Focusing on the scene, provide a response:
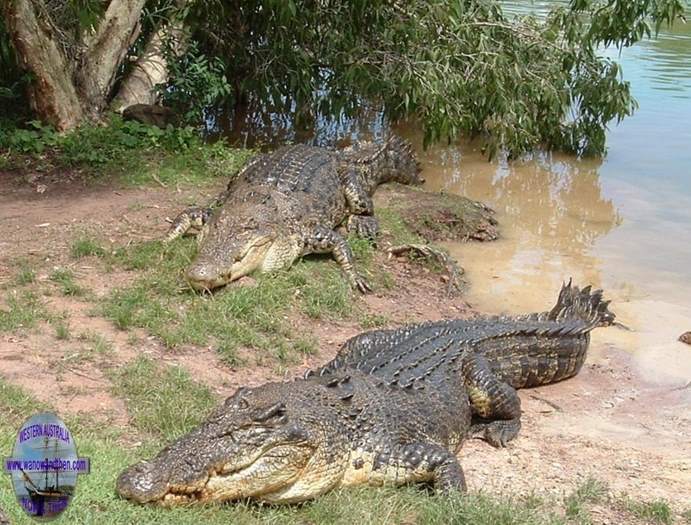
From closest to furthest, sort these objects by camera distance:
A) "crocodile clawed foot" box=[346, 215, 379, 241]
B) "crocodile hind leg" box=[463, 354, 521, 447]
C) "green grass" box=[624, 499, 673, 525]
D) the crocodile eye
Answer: the crocodile eye → "green grass" box=[624, 499, 673, 525] → "crocodile hind leg" box=[463, 354, 521, 447] → "crocodile clawed foot" box=[346, 215, 379, 241]

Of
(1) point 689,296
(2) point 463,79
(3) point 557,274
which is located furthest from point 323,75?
(1) point 689,296

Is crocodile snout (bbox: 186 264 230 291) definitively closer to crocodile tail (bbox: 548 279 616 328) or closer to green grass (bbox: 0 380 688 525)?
green grass (bbox: 0 380 688 525)

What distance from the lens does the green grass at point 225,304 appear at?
5.99 meters

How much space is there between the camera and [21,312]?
5805 millimetres

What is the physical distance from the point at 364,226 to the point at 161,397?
3893 mm

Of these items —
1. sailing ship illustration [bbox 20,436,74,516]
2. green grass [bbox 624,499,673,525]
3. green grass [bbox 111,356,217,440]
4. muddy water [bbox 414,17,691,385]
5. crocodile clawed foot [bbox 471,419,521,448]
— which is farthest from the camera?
muddy water [bbox 414,17,691,385]

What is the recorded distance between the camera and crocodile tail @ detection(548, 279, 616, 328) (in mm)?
6645

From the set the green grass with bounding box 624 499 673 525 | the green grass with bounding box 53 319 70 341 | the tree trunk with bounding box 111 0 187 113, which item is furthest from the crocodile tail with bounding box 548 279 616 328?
the tree trunk with bounding box 111 0 187 113

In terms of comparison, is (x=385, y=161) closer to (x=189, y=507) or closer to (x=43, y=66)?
(x=43, y=66)

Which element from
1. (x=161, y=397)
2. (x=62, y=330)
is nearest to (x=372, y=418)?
(x=161, y=397)

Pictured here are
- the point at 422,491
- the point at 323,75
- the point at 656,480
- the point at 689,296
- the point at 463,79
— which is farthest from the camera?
the point at 323,75

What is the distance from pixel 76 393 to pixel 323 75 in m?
7.11

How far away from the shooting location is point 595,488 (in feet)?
14.7

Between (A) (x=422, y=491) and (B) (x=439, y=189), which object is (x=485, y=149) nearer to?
(B) (x=439, y=189)
